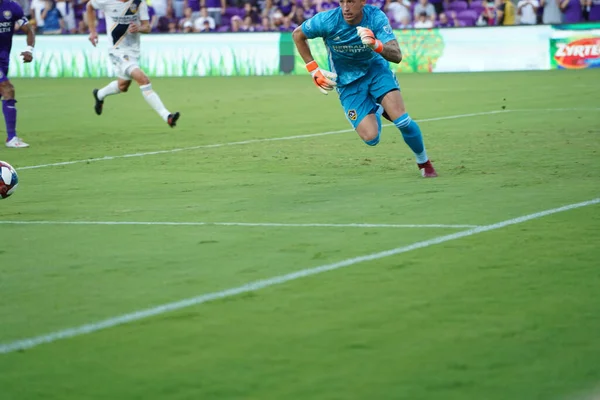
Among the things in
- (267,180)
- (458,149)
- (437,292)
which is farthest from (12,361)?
(458,149)

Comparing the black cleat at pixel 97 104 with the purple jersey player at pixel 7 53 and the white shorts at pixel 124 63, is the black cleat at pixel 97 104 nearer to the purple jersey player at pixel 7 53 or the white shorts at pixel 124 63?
the white shorts at pixel 124 63

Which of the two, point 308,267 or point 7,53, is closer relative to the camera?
point 308,267

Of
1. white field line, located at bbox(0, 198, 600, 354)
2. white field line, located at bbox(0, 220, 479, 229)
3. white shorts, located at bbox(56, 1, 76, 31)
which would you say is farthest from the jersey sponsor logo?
white shorts, located at bbox(56, 1, 76, 31)

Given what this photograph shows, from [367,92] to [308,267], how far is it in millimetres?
4758

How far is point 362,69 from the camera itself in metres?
11.5

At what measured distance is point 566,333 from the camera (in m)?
5.45

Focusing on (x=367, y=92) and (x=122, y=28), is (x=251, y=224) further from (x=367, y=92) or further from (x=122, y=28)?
(x=122, y=28)

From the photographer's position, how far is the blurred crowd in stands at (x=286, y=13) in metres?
30.6

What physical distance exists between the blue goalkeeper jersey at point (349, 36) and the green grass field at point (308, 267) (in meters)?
1.03

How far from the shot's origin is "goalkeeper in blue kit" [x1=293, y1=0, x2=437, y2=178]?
11.0 m

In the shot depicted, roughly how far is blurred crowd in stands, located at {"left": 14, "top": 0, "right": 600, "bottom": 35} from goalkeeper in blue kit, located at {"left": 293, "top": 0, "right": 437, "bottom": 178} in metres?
19.1

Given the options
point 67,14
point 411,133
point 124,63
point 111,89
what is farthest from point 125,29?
point 67,14

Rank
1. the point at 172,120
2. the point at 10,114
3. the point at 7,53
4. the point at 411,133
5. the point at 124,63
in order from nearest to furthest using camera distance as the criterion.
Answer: the point at 411,133
the point at 10,114
the point at 7,53
the point at 172,120
the point at 124,63

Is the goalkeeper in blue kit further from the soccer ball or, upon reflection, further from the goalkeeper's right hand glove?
the soccer ball
